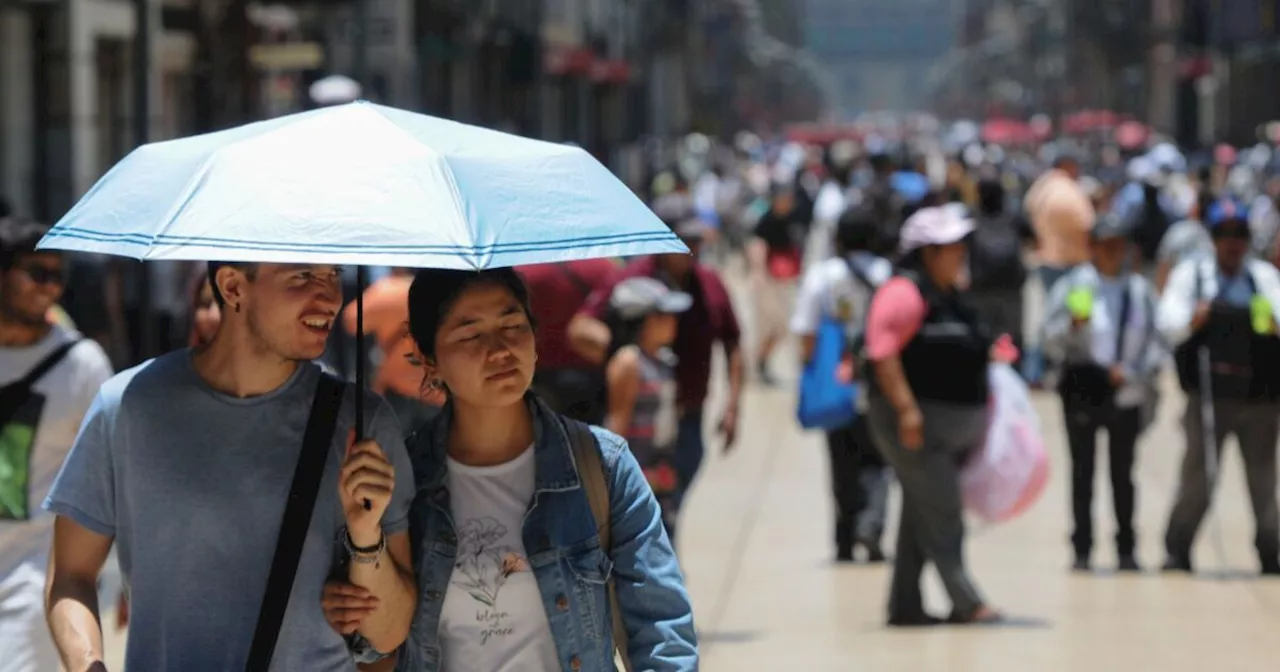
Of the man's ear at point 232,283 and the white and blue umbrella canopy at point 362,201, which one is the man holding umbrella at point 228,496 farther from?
the white and blue umbrella canopy at point 362,201

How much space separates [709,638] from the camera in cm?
1073

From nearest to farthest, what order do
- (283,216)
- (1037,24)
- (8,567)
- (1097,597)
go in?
(283,216)
(8,567)
(1097,597)
(1037,24)

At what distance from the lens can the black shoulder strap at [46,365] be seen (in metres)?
6.12

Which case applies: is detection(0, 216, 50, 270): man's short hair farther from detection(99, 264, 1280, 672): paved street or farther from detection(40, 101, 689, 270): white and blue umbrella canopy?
detection(99, 264, 1280, 672): paved street

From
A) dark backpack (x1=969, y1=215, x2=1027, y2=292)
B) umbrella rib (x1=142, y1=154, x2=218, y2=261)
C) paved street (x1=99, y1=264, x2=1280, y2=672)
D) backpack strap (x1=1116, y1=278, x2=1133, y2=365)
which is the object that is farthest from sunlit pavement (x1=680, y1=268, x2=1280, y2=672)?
umbrella rib (x1=142, y1=154, x2=218, y2=261)

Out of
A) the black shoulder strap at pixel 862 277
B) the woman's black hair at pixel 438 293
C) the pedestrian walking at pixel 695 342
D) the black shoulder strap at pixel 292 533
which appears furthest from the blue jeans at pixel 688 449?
Answer: the black shoulder strap at pixel 292 533

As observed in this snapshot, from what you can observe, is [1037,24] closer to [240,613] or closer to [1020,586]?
[1020,586]

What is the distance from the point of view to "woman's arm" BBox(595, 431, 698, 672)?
4.23 metres

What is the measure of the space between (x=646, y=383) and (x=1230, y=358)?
3.61 metres

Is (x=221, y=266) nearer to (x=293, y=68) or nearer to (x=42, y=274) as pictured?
(x=42, y=274)

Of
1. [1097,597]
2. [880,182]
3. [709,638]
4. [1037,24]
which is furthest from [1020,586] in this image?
[1037,24]

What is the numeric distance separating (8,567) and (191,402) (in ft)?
6.43

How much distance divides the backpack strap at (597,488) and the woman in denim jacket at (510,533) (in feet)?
0.04

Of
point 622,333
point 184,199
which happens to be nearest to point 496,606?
point 184,199
